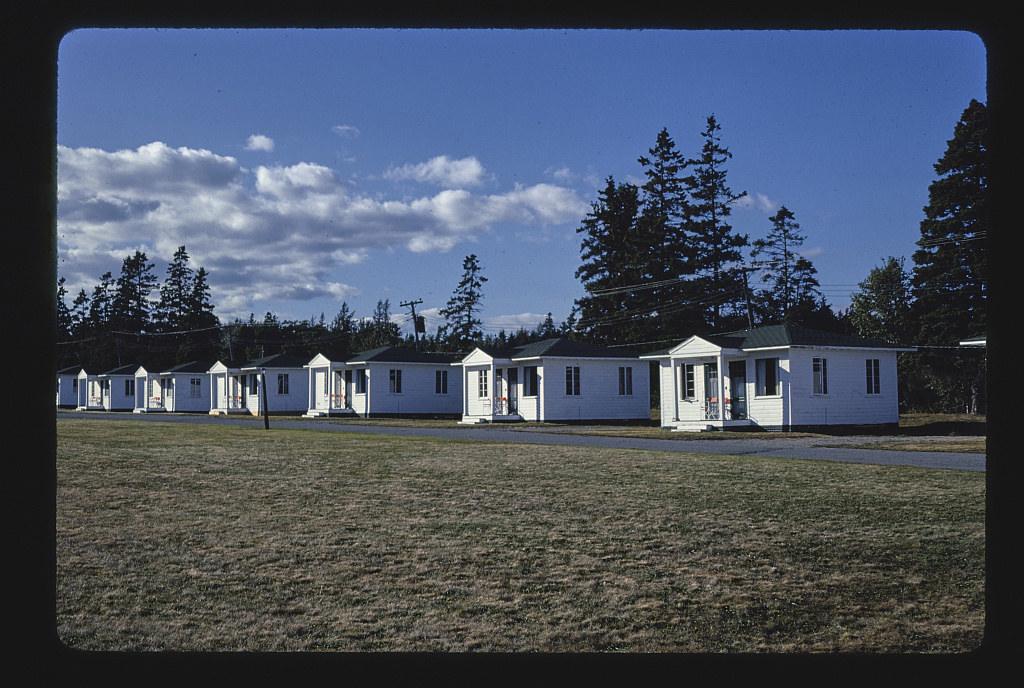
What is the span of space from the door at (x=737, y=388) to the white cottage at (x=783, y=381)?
32 mm

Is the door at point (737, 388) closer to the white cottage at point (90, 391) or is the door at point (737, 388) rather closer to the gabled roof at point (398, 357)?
the gabled roof at point (398, 357)

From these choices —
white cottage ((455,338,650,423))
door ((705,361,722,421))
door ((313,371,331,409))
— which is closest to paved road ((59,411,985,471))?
door ((705,361,722,421))

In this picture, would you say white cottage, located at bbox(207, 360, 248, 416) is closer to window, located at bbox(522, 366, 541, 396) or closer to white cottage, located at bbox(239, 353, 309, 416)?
white cottage, located at bbox(239, 353, 309, 416)

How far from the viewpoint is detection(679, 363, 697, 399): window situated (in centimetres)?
2688

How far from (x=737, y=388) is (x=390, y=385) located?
17608mm

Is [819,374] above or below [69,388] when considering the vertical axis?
above

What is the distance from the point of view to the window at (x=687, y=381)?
26.9 metres

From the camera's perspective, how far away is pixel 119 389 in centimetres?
5562

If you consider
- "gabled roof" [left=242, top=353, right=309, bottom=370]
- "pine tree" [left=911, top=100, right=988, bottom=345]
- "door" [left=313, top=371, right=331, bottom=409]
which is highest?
"pine tree" [left=911, top=100, right=988, bottom=345]

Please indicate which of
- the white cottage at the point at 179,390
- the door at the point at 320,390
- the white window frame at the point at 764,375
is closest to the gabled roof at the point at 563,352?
the white window frame at the point at 764,375

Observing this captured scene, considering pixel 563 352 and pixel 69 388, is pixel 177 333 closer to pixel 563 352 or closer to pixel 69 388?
pixel 69 388

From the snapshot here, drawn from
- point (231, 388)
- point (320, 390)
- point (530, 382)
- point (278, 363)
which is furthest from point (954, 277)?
point (231, 388)

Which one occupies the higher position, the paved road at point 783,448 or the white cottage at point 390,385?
the white cottage at point 390,385

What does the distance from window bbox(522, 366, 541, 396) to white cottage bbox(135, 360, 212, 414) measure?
26.2 m
